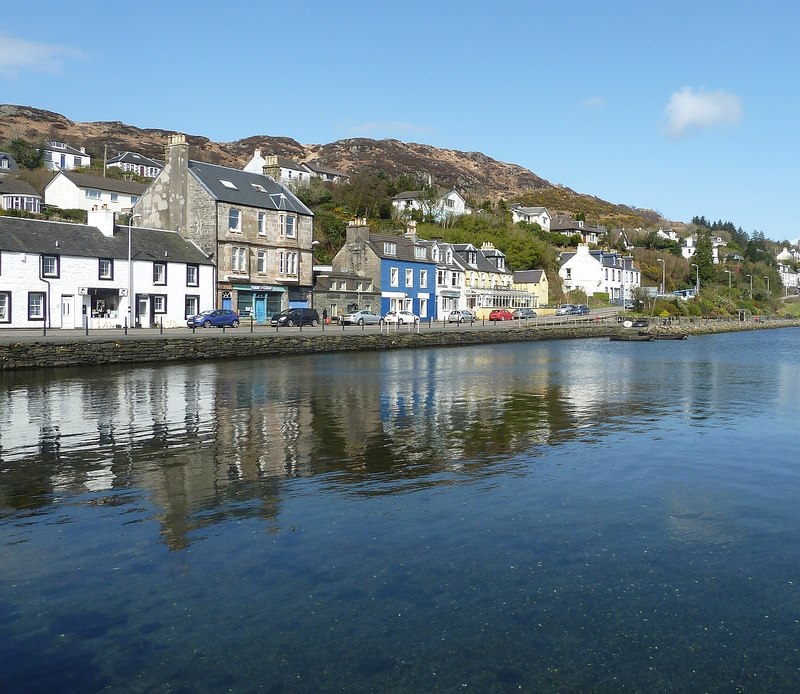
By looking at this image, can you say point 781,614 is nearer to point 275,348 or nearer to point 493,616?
point 493,616

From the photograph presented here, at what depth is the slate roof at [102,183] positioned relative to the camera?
103 m

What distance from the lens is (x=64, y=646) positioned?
25.8ft

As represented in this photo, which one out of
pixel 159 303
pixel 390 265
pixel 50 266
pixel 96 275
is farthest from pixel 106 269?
pixel 390 265

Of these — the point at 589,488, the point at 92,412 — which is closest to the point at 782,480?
the point at 589,488

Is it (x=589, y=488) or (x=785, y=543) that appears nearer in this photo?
(x=785, y=543)

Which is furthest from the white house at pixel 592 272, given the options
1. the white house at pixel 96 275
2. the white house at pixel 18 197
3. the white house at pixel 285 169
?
the white house at pixel 18 197

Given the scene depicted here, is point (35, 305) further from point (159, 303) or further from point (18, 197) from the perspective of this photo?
point (18, 197)

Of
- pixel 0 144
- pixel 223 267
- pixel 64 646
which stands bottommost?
pixel 64 646

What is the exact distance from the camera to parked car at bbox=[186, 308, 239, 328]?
60250mm

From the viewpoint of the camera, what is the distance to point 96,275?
183ft

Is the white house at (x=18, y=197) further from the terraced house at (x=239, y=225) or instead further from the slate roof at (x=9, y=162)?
the terraced house at (x=239, y=225)

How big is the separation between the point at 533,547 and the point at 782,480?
7.16 meters

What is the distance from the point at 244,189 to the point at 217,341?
89.0ft

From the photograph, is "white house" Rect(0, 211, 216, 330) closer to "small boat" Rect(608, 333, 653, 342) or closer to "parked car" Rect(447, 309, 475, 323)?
"parked car" Rect(447, 309, 475, 323)
